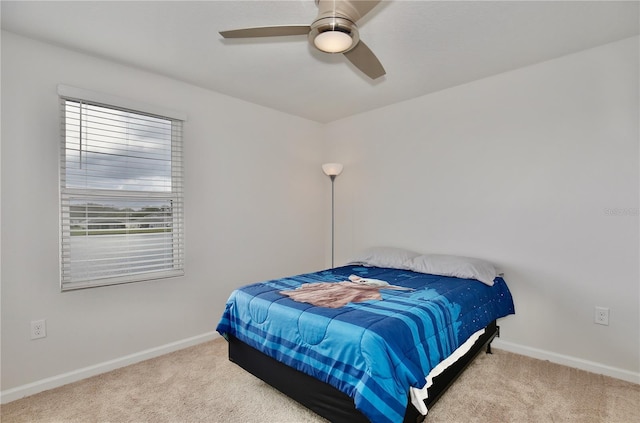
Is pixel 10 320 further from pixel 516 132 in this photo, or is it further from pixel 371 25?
pixel 516 132

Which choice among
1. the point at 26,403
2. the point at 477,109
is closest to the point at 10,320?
the point at 26,403

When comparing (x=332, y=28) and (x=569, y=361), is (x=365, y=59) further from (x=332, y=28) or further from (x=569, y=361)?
(x=569, y=361)

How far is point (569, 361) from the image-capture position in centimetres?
258

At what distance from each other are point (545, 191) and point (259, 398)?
8.76 ft

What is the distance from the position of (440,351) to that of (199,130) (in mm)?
2744

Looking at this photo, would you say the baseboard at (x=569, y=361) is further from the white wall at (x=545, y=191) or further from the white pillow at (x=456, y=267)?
the white pillow at (x=456, y=267)

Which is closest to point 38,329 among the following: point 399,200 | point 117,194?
point 117,194

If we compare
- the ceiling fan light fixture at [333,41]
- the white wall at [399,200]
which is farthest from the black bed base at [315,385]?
the ceiling fan light fixture at [333,41]

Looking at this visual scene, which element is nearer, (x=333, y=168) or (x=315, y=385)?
(x=315, y=385)

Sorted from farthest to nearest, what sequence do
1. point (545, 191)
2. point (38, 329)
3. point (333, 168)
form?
point (333, 168), point (545, 191), point (38, 329)

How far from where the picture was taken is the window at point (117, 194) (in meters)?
2.43

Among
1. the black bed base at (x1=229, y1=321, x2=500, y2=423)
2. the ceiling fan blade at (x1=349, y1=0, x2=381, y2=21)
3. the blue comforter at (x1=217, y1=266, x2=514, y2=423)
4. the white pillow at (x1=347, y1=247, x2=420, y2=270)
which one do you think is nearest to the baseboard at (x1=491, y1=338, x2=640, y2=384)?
the blue comforter at (x1=217, y1=266, x2=514, y2=423)

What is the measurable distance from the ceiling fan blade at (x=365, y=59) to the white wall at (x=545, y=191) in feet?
4.84

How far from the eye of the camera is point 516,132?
112 inches
